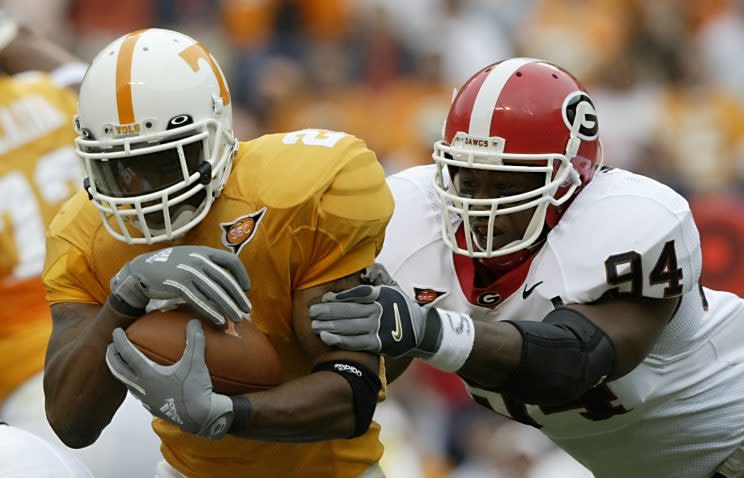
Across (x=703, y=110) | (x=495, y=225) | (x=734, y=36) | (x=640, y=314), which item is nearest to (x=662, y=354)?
(x=640, y=314)

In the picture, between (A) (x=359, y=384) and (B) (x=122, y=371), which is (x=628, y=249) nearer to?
(A) (x=359, y=384)

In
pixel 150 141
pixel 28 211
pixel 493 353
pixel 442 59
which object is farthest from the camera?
pixel 442 59

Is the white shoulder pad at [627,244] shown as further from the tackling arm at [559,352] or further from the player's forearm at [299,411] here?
the player's forearm at [299,411]

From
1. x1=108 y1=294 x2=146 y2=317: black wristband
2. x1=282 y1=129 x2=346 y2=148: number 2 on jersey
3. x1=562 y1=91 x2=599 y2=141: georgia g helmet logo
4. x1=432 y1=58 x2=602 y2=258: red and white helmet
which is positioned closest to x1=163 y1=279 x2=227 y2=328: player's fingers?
x1=108 y1=294 x2=146 y2=317: black wristband

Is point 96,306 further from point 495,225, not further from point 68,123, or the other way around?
point 68,123

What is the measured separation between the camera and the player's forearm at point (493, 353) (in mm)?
3029

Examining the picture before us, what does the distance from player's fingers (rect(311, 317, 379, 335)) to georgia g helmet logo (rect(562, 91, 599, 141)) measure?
914 millimetres

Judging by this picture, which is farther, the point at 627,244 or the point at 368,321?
the point at 627,244

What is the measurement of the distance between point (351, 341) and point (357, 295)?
0.10 m

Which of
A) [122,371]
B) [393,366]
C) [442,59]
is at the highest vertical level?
[122,371]

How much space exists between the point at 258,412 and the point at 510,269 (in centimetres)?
97

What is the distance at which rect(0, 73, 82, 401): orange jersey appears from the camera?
174 inches

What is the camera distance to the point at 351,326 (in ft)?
9.30

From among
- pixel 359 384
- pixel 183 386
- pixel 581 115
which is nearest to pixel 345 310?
pixel 359 384
